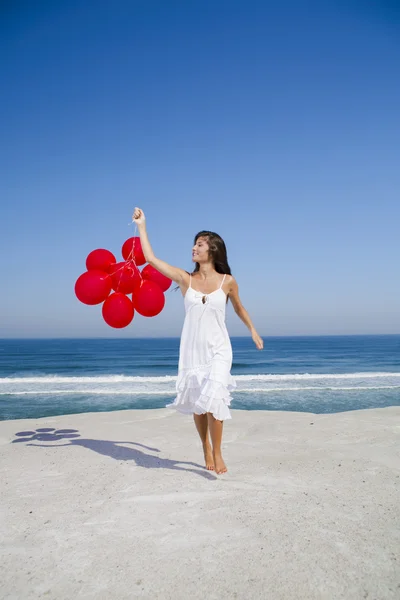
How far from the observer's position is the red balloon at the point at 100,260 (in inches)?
213

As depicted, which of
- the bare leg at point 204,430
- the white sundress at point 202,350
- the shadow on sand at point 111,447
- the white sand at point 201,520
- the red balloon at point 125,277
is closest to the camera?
the white sand at point 201,520

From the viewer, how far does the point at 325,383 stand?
61.1 ft

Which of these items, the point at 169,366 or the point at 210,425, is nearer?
the point at 210,425

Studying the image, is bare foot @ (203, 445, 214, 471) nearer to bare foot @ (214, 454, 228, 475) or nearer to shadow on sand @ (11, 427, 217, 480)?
shadow on sand @ (11, 427, 217, 480)

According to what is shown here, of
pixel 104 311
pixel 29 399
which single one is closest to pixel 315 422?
pixel 104 311

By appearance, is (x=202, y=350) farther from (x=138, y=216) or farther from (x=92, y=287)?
(x=92, y=287)

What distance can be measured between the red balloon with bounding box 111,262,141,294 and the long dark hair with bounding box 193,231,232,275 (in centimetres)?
107

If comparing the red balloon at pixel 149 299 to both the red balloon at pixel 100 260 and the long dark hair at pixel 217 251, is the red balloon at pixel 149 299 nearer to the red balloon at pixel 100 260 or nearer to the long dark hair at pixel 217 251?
the red balloon at pixel 100 260

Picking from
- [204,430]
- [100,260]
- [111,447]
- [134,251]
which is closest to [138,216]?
[134,251]

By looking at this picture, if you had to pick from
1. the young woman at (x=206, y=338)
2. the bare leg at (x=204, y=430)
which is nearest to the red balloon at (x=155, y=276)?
the young woman at (x=206, y=338)

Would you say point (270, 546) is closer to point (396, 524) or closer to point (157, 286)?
point (396, 524)

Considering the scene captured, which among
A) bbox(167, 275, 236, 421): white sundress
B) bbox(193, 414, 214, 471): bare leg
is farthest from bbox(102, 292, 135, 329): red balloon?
bbox(193, 414, 214, 471): bare leg

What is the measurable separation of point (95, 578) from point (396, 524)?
6.82 feet

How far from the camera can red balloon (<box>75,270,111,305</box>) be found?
203 inches
